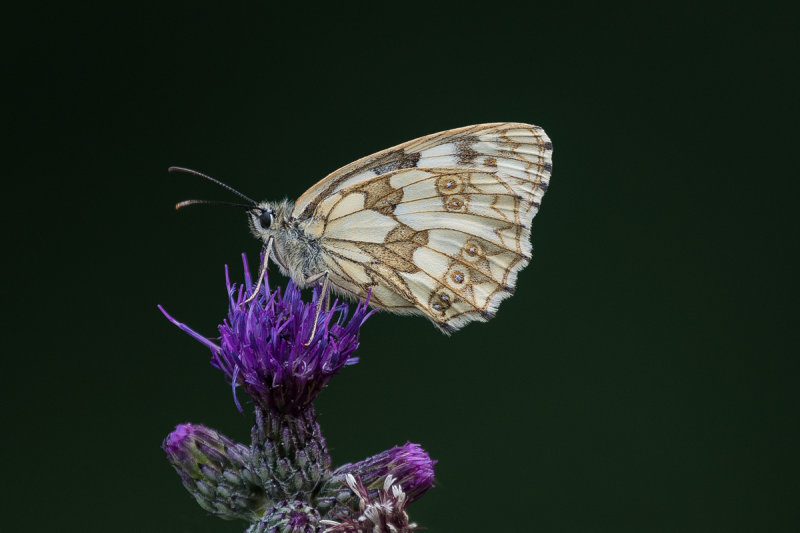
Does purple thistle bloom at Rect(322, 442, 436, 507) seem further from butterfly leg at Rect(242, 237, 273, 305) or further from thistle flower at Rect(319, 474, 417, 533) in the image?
butterfly leg at Rect(242, 237, 273, 305)

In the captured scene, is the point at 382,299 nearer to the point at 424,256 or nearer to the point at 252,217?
the point at 424,256

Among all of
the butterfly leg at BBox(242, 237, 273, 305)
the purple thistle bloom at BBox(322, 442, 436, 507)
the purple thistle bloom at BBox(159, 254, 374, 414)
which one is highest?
the butterfly leg at BBox(242, 237, 273, 305)

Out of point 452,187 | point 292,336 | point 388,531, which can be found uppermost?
point 452,187

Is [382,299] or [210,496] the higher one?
[382,299]

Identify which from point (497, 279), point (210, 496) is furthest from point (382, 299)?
point (210, 496)

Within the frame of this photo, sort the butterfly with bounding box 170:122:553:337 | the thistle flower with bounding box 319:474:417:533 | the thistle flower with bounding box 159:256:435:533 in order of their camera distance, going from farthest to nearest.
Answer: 1. the butterfly with bounding box 170:122:553:337
2. the thistle flower with bounding box 159:256:435:533
3. the thistle flower with bounding box 319:474:417:533

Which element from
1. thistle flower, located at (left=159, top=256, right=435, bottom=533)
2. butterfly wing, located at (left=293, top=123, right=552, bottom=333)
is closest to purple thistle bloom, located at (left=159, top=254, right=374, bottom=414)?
thistle flower, located at (left=159, top=256, right=435, bottom=533)

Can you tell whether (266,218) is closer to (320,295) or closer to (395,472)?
(320,295)

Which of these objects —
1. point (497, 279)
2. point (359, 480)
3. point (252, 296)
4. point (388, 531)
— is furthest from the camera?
point (497, 279)
